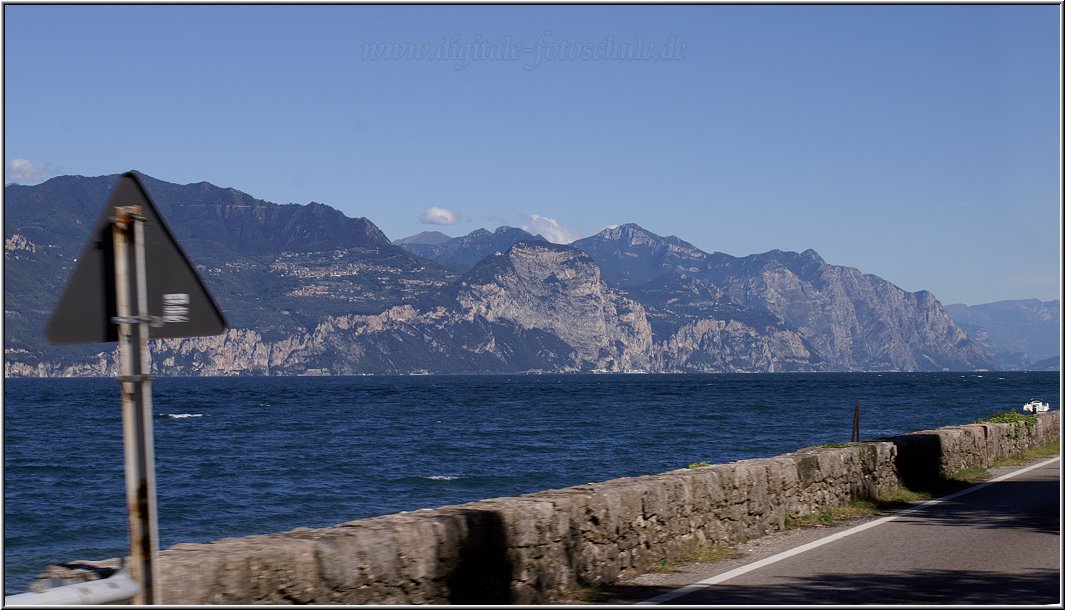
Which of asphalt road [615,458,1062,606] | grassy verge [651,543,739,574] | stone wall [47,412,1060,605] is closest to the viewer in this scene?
stone wall [47,412,1060,605]

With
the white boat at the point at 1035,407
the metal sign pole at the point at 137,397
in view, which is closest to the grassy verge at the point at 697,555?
the metal sign pole at the point at 137,397

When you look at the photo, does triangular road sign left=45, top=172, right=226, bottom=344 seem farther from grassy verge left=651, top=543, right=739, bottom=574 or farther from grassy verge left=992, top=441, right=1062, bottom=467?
grassy verge left=992, top=441, right=1062, bottom=467

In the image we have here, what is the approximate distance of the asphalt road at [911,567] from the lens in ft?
→ 25.2

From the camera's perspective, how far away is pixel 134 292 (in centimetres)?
477

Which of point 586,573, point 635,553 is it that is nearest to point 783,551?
point 635,553

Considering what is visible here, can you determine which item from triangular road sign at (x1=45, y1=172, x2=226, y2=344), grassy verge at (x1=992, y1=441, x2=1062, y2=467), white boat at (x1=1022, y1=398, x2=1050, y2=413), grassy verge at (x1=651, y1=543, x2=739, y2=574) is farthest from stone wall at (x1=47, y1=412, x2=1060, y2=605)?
white boat at (x1=1022, y1=398, x2=1050, y2=413)

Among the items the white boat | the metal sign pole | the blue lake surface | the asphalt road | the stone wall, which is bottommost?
the blue lake surface

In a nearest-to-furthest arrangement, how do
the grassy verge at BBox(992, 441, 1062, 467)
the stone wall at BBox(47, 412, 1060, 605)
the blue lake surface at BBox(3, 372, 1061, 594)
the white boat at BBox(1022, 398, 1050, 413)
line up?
the stone wall at BBox(47, 412, 1060, 605) < the grassy verge at BBox(992, 441, 1062, 467) < the blue lake surface at BBox(3, 372, 1061, 594) < the white boat at BBox(1022, 398, 1050, 413)

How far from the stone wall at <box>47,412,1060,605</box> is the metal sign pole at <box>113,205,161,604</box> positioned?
53cm

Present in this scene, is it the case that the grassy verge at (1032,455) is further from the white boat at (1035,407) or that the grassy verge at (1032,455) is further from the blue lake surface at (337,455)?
the blue lake surface at (337,455)

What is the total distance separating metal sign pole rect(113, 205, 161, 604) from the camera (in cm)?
463

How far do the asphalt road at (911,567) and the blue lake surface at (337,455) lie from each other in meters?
15.6

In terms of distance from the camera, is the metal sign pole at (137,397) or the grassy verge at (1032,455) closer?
the metal sign pole at (137,397)

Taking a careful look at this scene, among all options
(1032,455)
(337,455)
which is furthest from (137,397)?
(337,455)
